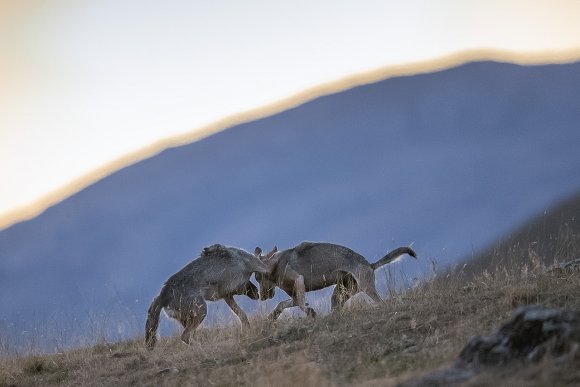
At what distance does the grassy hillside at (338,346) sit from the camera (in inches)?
328

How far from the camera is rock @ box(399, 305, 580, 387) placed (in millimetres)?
5918

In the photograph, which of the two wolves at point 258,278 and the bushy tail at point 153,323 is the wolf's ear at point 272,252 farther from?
the bushy tail at point 153,323

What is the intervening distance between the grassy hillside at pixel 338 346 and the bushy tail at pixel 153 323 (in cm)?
17

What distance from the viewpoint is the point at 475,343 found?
20.8 ft

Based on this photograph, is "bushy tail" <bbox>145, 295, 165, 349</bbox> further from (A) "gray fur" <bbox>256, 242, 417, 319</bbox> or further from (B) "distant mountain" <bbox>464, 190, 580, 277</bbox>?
(B) "distant mountain" <bbox>464, 190, 580, 277</bbox>

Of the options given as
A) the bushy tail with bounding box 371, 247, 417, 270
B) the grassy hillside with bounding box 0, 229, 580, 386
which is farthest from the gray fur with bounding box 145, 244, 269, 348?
the bushy tail with bounding box 371, 247, 417, 270

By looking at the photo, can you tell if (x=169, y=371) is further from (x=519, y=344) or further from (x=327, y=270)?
(x=519, y=344)

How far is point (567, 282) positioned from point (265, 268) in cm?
459

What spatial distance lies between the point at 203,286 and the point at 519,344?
22.4ft

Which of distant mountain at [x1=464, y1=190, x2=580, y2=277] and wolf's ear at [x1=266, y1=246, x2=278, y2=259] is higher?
wolf's ear at [x1=266, y1=246, x2=278, y2=259]

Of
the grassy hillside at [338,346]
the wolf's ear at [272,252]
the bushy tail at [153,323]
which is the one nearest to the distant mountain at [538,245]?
the grassy hillside at [338,346]

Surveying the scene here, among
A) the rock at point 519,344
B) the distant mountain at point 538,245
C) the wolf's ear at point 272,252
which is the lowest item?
the distant mountain at point 538,245

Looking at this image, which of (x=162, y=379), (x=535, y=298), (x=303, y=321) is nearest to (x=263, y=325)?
(x=303, y=321)

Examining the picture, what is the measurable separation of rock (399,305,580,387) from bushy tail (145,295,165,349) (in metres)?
6.67
